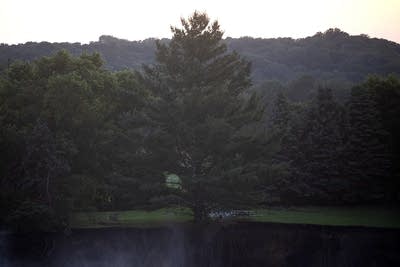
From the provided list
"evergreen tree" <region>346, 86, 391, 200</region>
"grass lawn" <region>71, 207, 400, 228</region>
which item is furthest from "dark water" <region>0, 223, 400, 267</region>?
"evergreen tree" <region>346, 86, 391, 200</region>

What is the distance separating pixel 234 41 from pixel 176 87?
104 meters

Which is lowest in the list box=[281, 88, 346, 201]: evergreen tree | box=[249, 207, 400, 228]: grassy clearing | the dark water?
the dark water

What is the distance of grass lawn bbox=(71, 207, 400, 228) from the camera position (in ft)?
123

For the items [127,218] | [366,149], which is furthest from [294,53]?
[127,218]

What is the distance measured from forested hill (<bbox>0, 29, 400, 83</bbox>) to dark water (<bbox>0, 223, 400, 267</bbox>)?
6914 centimetres

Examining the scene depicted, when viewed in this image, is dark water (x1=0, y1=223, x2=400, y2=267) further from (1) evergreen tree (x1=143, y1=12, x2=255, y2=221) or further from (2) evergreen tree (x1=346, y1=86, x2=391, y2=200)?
(2) evergreen tree (x1=346, y1=86, x2=391, y2=200)

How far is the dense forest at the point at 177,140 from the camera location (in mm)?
35812

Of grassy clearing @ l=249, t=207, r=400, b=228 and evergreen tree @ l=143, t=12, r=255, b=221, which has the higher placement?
evergreen tree @ l=143, t=12, r=255, b=221

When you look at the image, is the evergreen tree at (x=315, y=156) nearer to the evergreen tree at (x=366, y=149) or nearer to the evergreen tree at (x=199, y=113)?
the evergreen tree at (x=366, y=149)

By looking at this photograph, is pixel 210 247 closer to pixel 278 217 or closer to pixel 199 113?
pixel 278 217

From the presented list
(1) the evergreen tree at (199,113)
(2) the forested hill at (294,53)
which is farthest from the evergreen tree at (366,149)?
(2) the forested hill at (294,53)

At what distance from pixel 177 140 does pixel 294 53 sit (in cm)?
10252

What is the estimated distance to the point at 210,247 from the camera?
33.4 m

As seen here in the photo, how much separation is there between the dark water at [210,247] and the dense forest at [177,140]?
1839 millimetres
